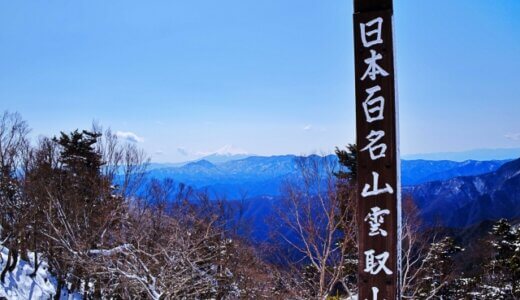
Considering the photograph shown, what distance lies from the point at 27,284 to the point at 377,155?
84.0 feet

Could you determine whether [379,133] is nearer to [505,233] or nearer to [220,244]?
[220,244]

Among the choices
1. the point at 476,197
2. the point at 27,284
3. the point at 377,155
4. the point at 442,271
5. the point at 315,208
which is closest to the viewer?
the point at 377,155

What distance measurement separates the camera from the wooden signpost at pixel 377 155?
203cm

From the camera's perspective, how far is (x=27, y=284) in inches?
875

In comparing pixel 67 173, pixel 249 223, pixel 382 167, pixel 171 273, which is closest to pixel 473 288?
pixel 249 223

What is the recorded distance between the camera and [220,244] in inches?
608

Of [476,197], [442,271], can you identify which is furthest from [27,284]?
[476,197]

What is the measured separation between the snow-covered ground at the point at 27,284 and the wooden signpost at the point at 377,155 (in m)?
22.1

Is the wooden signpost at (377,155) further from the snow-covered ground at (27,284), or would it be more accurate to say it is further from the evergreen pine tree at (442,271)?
the snow-covered ground at (27,284)

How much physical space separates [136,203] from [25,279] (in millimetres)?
11167

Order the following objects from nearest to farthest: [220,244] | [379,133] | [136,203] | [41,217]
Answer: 1. [379,133]
2. [220,244]
3. [136,203]
4. [41,217]

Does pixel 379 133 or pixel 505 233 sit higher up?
pixel 379 133

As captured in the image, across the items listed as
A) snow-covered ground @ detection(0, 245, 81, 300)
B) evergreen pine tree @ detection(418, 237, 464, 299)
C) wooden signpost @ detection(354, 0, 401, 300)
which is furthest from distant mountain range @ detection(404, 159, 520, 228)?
wooden signpost @ detection(354, 0, 401, 300)

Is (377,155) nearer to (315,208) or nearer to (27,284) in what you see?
(315,208)
